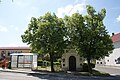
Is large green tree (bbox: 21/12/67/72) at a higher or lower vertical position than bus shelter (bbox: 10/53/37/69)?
higher

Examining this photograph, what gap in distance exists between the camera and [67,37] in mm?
37094

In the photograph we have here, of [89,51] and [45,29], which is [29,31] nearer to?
[45,29]

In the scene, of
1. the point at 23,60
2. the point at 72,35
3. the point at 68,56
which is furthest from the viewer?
the point at 23,60

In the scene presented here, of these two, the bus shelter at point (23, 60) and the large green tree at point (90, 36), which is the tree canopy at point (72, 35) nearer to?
the large green tree at point (90, 36)

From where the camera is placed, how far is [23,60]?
43625 mm

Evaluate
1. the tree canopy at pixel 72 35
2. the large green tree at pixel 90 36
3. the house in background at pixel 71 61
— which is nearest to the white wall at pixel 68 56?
the house in background at pixel 71 61

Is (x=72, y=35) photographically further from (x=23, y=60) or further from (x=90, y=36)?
(x=23, y=60)

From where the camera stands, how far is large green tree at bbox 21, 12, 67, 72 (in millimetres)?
36062

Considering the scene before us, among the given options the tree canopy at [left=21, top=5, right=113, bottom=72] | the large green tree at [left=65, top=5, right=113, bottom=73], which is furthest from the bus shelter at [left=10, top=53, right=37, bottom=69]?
the large green tree at [left=65, top=5, right=113, bottom=73]

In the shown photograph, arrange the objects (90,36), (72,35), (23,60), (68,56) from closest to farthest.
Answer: (90,36) → (72,35) → (68,56) → (23,60)

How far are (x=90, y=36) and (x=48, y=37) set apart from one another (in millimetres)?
6948

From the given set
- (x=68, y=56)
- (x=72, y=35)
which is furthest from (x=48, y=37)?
(x=68, y=56)

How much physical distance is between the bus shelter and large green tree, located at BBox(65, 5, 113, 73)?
10.3 m

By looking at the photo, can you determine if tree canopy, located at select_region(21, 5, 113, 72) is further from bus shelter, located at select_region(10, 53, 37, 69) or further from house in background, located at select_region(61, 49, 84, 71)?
bus shelter, located at select_region(10, 53, 37, 69)
